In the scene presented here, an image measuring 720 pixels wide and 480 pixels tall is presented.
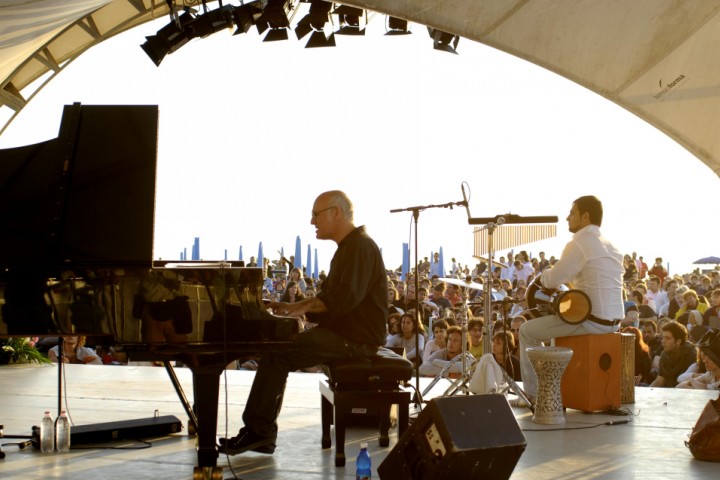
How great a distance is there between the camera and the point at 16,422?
6324 millimetres

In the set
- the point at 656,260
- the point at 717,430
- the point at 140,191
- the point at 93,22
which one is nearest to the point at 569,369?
the point at 717,430

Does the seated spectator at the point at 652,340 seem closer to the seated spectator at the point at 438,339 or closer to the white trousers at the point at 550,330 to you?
the seated spectator at the point at 438,339

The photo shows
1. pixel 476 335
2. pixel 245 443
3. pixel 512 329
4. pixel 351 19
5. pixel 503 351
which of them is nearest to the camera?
pixel 245 443

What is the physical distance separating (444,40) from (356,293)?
7810 mm

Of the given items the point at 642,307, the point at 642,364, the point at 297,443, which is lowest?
the point at 297,443

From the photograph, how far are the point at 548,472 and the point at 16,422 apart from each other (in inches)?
151

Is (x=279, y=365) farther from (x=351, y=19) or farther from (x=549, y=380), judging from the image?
(x=351, y=19)

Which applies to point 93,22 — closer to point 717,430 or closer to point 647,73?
point 647,73

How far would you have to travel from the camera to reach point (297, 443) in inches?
215

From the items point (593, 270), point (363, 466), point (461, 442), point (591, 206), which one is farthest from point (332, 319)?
point (591, 206)

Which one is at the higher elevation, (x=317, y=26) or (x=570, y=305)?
(x=317, y=26)

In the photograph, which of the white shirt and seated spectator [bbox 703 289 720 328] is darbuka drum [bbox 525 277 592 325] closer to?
the white shirt

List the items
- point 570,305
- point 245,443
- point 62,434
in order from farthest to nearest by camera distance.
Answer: point 570,305
point 62,434
point 245,443

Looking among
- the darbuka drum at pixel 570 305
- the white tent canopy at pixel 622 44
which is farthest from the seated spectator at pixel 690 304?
the darbuka drum at pixel 570 305
